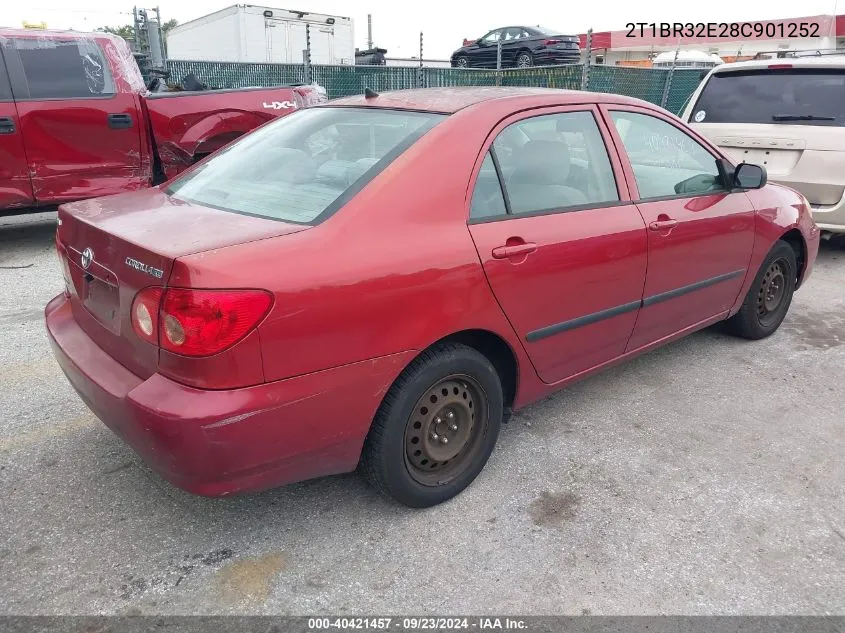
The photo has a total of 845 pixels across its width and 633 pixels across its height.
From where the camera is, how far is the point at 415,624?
209 centimetres

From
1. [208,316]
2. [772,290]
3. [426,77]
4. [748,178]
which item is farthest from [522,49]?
[208,316]

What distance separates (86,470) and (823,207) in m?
6.13

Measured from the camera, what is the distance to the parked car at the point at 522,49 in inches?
690

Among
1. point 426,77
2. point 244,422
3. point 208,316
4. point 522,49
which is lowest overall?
point 244,422

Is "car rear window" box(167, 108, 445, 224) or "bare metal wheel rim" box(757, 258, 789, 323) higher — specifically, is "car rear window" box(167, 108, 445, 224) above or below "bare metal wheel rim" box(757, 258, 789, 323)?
above

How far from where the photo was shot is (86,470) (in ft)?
9.29

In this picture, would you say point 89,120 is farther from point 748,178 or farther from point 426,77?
point 426,77

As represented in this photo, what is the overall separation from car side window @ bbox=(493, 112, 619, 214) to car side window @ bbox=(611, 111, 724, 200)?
0.72 feet

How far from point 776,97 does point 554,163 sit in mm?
4427

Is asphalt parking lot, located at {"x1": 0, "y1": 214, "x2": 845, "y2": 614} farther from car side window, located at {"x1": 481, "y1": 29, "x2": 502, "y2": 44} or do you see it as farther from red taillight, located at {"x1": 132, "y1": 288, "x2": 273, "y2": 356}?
car side window, located at {"x1": 481, "y1": 29, "x2": 502, "y2": 44}

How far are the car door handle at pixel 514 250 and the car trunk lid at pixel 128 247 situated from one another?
30.7 inches

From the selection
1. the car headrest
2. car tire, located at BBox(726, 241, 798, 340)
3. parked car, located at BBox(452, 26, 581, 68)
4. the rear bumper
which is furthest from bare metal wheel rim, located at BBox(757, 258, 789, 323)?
parked car, located at BBox(452, 26, 581, 68)

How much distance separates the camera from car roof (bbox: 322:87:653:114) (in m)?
2.82

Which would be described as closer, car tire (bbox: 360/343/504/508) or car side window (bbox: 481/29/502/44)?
car tire (bbox: 360/343/504/508)
